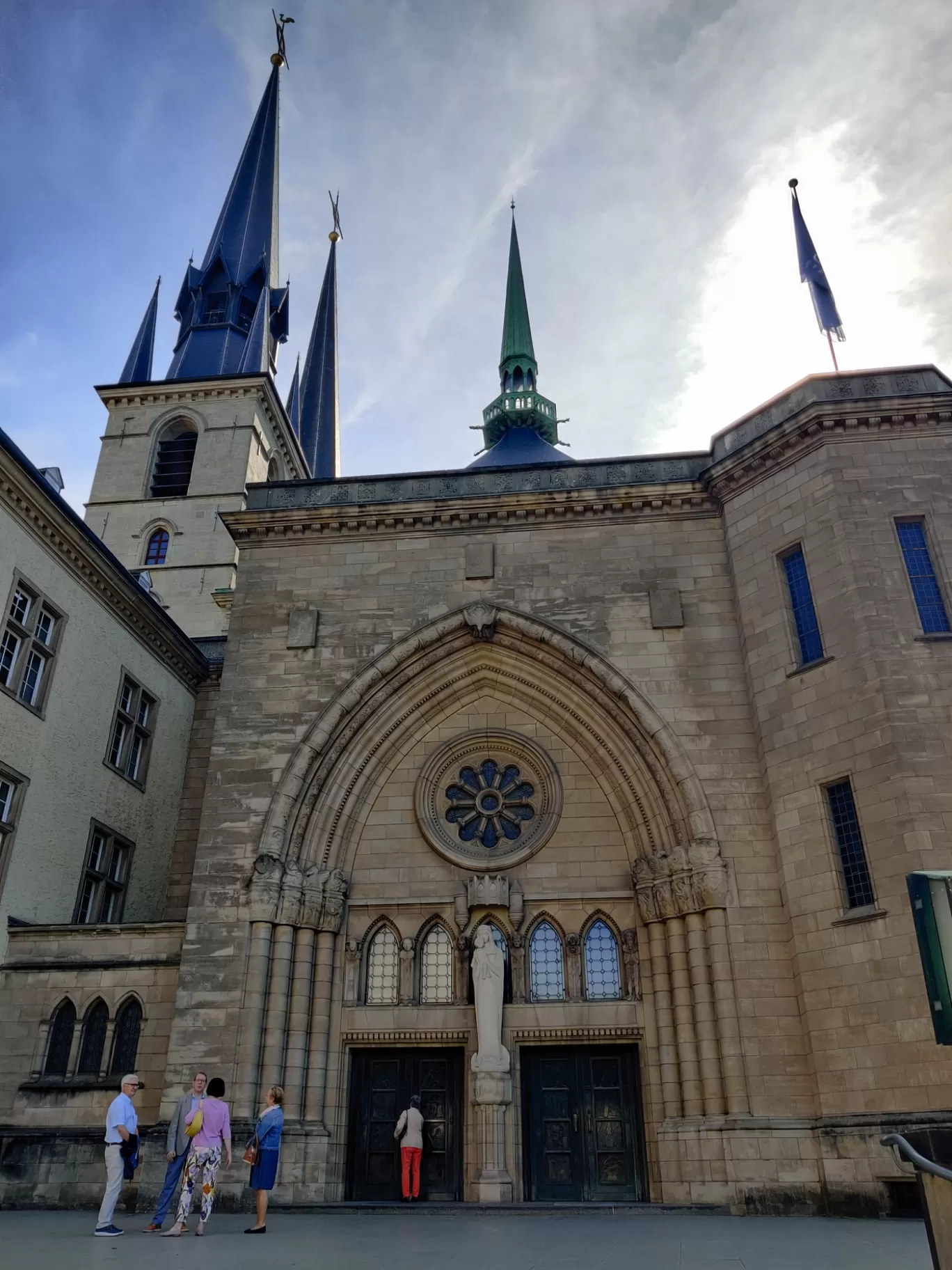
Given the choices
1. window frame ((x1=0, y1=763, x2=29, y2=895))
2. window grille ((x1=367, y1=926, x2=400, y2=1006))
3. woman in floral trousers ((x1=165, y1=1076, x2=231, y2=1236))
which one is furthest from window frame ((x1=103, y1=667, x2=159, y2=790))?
woman in floral trousers ((x1=165, y1=1076, x2=231, y2=1236))

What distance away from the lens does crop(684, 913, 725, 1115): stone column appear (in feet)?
42.1

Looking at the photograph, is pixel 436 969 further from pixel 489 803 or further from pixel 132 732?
pixel 132 732

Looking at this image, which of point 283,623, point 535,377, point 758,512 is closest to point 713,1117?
point 758,512

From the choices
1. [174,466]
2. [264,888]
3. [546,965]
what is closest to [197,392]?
[174,466]

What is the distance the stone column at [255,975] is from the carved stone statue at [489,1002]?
10.4ft

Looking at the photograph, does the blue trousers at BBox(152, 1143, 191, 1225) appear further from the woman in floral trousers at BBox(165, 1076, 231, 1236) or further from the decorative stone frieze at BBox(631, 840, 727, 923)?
the decorative stone frieze at BBox(631, 840, 727, 923)

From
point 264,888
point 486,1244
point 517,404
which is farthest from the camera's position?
point 517,404

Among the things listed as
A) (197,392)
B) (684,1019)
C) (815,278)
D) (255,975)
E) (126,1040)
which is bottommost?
(126,1040)

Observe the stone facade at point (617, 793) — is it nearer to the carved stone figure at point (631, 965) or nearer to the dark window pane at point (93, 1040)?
the carved stone figure at point (631, 965)

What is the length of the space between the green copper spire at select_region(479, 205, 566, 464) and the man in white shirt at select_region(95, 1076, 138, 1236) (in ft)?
82.2

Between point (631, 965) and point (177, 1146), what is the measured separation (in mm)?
7102

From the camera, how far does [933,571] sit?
14445 mm

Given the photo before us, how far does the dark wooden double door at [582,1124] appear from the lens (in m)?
13.4

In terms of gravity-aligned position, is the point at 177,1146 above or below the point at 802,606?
below
